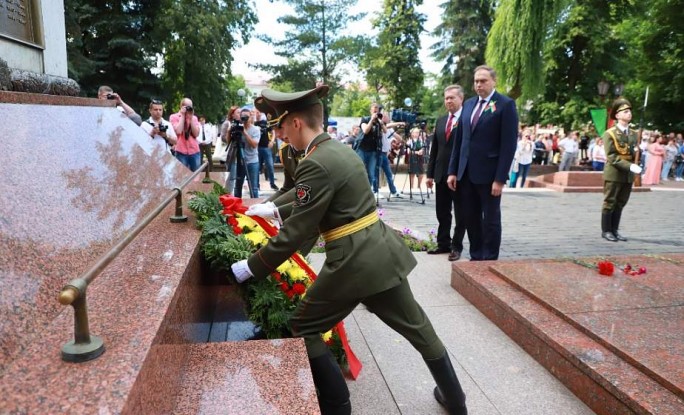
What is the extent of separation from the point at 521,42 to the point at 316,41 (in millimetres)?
16652

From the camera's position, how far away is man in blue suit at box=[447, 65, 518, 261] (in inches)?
180

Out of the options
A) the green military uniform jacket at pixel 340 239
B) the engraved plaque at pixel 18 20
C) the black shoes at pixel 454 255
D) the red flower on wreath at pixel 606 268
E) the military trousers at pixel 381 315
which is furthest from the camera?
the black shoes at pixel 454 255

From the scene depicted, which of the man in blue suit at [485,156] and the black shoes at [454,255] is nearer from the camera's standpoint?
the man in blue suit at [485,156]

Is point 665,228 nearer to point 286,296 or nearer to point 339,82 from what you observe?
point 286,296

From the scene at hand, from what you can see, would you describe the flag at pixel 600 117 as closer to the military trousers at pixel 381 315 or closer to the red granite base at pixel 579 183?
the red granite base at pixel 579 183

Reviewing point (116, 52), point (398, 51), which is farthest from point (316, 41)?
point (116, 52)

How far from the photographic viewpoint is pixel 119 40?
1866 cm

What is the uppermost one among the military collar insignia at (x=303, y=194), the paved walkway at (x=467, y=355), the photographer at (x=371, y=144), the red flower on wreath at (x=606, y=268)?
the photographer at (x=371, y=144)

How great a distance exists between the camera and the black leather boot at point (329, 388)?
220 cm

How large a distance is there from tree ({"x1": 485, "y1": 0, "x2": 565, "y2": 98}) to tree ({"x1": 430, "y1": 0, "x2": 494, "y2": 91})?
11.3 metres

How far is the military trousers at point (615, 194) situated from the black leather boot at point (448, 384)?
536cm

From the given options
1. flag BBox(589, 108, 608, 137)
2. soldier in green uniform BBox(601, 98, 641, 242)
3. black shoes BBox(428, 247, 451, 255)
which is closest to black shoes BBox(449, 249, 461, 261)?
black shoes BBox(428, 247, 451, 255)

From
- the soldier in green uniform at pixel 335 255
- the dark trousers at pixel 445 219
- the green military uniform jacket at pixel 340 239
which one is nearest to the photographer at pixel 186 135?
the dark trousers at pixel 445 219

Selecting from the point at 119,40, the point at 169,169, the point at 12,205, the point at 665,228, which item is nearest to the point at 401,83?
the point at 119,40
